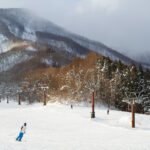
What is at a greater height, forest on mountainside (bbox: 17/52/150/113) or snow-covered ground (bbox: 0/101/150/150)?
forest on mountainside (bbox: 17/52/150/113)

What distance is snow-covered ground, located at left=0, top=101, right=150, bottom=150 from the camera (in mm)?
17641

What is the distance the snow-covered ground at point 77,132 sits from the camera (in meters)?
17.6

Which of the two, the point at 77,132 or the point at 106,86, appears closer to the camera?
the point at 77,132

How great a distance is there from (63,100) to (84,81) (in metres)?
6.93

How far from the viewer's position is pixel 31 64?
630ft

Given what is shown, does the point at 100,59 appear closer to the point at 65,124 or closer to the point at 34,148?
the point at 65,124

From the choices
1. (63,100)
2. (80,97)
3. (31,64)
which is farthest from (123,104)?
(31,64)

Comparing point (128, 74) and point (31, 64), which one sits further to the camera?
point (31, 64)

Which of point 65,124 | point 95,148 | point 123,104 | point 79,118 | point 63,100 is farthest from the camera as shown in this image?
point 63,100

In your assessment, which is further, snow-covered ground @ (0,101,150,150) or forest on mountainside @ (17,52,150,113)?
forest on mountainside @ (17,52,150,113)

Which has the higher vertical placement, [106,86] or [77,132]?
[106,86]

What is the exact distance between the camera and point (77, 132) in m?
25.5

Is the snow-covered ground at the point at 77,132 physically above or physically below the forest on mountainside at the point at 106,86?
below

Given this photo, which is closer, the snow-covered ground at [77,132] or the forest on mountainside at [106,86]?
the snow-covered ground at [77,132]
